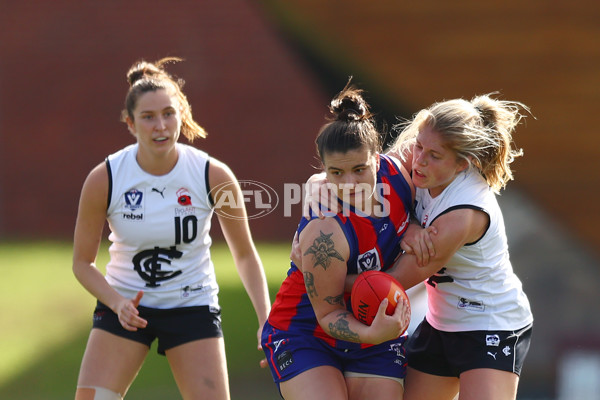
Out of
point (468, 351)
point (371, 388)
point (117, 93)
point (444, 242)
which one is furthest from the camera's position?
point (117, 93)

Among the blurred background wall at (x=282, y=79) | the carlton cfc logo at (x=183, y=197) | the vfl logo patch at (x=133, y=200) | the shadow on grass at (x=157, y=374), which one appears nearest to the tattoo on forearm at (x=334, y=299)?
the carlton cfc logo at (x=183, y=197)

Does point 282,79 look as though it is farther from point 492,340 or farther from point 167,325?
point 492,340

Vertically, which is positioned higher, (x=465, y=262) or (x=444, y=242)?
(x=444, y=242)

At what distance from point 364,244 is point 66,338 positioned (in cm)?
479

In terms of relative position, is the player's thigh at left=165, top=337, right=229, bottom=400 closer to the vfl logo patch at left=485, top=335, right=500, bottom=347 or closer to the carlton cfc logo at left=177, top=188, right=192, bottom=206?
the carlton cfc logo at left=177, top=188, right=192, bottom=206

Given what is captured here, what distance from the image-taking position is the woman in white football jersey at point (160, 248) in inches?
145

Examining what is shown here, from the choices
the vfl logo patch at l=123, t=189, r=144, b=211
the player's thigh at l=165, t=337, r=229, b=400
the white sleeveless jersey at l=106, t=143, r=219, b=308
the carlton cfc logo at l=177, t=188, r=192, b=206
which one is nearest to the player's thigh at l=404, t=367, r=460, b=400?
the player's thigh at l=165, t=337, r=229, b=400

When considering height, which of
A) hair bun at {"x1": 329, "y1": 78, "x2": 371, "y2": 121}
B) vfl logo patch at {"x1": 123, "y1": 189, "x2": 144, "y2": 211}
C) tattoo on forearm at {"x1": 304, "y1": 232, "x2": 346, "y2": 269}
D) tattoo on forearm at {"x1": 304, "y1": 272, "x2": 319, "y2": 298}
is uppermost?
hair bun at {"x1": 329, "y1": 78, "x2": 371, "y2": 121}

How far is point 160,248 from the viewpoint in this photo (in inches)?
150

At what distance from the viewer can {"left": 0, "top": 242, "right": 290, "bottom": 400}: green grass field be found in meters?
6.27

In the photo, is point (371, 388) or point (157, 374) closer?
point (371, 388)

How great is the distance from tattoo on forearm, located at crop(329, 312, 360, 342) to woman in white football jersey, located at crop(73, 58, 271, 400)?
0.83m

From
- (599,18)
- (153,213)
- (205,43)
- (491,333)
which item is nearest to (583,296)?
(599,18)

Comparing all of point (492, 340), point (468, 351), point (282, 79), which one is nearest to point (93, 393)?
point (468, 351)
